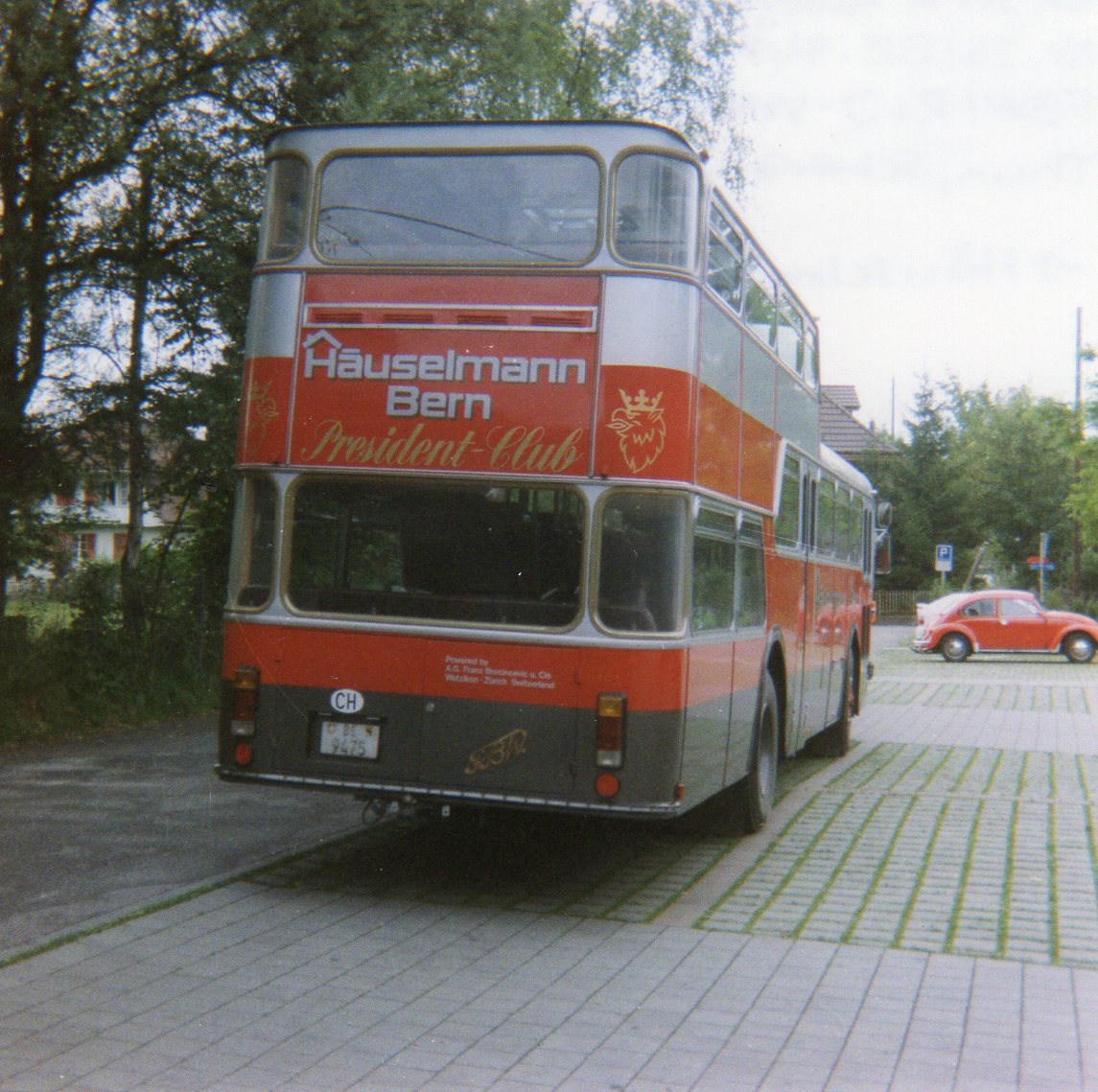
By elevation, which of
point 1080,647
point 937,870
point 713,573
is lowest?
point 937,870

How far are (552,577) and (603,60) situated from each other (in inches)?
680

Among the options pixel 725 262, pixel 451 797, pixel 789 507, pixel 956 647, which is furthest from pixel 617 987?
pixel 956 647

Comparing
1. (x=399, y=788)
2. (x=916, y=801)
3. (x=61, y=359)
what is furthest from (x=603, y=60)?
(x=399, y=788)

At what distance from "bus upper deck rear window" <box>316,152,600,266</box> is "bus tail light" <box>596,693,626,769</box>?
7.13ft

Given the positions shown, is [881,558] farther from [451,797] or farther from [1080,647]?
[1080,647]

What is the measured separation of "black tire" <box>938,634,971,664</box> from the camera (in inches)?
1297

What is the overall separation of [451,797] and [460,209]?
9.66 ft

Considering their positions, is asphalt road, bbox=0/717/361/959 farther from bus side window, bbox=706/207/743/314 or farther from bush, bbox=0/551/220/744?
bus side window, bbox=706/207/743/314

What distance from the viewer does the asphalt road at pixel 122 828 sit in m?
7.30

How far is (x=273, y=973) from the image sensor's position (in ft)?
19.9

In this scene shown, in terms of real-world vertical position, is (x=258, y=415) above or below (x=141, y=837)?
above

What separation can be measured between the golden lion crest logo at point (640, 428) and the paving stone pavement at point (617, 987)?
2247mm

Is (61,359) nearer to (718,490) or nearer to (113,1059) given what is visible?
(718,490)

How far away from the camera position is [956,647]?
108 ft
